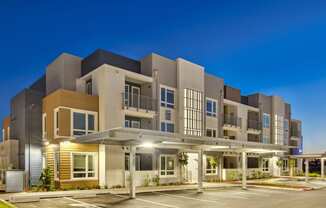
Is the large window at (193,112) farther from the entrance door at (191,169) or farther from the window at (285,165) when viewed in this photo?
the window at (285,165)

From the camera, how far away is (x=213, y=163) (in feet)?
96.0

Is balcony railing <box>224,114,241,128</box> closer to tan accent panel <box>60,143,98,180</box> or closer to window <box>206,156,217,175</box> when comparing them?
window <box>206,156,217,175</box>

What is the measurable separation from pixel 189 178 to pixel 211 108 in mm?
7641

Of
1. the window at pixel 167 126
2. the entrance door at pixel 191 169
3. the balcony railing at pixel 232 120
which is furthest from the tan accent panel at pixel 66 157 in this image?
the balcony railing at pixel 232 120

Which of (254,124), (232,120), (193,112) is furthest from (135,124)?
(254,124)

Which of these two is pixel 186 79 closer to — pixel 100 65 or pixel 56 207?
pixel 100 65

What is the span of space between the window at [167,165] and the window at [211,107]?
22.5 ft

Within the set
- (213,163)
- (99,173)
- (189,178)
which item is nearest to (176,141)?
(99,173)

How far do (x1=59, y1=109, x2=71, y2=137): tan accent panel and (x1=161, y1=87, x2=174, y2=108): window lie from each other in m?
8.39

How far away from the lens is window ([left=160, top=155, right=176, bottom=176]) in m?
25.1

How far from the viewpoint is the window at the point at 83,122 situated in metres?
20.7

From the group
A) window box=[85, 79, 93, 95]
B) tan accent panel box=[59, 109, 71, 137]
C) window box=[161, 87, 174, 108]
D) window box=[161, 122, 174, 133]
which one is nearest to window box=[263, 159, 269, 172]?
window box=[161, 122, 174, 133]

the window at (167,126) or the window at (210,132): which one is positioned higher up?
the window at (167,126)

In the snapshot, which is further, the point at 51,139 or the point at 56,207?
the point at 51,139
